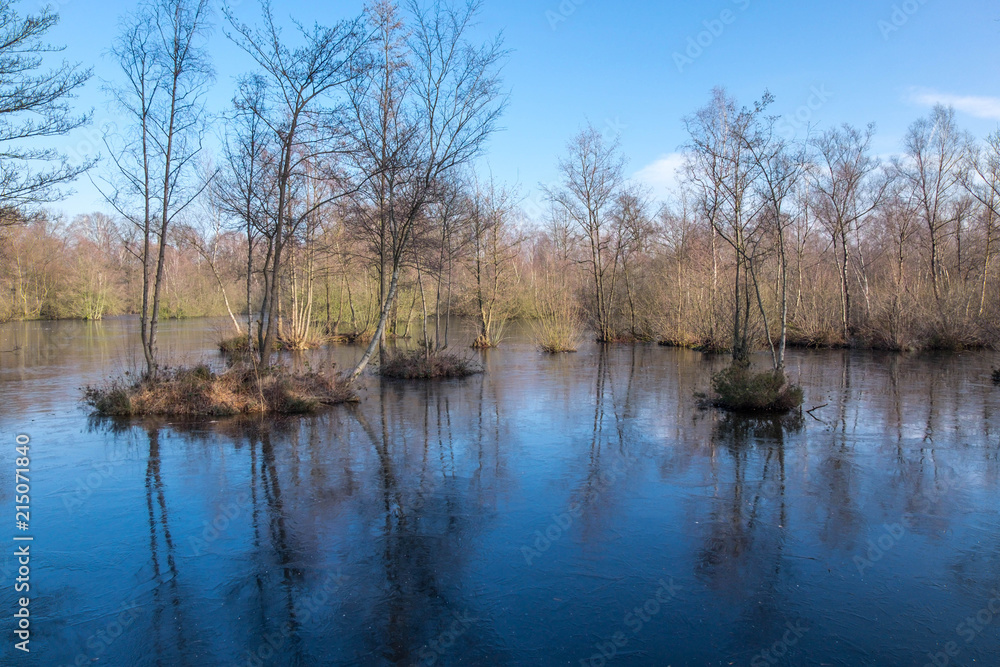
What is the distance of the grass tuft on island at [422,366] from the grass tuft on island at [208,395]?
5.05 m

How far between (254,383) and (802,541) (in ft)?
35.0

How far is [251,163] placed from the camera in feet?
48.0

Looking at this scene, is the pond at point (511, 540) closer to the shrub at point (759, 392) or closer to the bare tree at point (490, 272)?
the shrub at point (759, 392)

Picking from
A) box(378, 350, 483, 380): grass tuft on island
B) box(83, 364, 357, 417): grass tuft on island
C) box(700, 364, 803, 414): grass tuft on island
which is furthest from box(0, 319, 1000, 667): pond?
box(378, 350, 483, 380): grass tuft on island

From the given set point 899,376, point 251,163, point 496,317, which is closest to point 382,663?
point 251,163

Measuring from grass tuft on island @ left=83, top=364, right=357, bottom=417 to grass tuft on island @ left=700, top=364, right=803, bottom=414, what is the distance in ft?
28.5

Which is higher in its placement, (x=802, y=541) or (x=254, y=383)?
(x=254, y=383)

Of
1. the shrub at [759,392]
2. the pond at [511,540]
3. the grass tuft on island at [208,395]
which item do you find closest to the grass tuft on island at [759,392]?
the shrub at [759,392]

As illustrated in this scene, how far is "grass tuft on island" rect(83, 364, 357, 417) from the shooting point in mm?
12359

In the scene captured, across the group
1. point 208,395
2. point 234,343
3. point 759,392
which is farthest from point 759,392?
point 234,343

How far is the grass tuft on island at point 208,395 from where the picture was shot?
40.5ft

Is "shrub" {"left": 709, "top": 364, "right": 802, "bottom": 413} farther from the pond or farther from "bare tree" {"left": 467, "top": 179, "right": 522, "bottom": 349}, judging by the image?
"bare tree" {"left": 467, "top": 179, "right": 522, "bottom": 349}

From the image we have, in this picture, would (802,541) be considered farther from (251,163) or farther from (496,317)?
(496,317)

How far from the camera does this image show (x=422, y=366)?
724 inches
